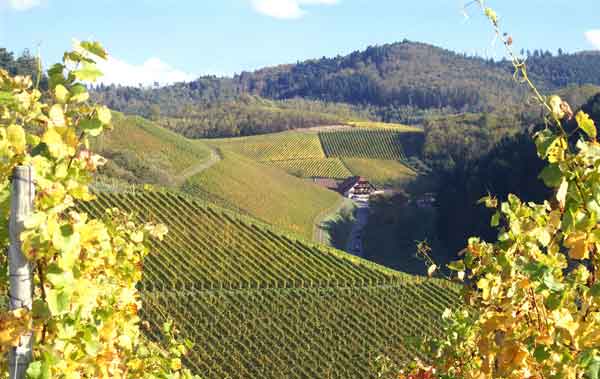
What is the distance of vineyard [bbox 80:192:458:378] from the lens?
70.3 feet

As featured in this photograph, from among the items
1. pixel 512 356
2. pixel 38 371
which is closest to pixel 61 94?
pixel 38 371

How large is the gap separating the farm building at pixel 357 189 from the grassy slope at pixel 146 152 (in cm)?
1233

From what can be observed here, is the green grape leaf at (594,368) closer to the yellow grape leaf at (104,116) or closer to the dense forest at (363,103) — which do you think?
the yellow grape leaf at (104,116)

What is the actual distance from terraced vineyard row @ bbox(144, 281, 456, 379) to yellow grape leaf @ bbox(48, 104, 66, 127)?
1793 centimetres

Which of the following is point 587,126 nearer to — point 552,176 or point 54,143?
point 552,176

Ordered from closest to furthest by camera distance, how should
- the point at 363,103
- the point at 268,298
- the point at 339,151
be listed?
the point at 268,298 < the point at 339,151 < the point at 363,103

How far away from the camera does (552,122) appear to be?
277 centimetres

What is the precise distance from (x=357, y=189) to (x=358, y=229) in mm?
12164

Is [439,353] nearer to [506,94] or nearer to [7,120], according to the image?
[7,120]

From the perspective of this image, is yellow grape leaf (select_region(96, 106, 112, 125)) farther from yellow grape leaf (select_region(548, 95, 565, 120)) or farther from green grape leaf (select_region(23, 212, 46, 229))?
yellow grape leaf (select_region(548, 95, 565, 120))

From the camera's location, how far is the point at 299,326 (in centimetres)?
2347

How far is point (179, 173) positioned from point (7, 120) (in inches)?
1862

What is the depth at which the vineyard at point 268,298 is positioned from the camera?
21.4 m

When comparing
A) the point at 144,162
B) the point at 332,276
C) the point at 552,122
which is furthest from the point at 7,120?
the point at 144,162
